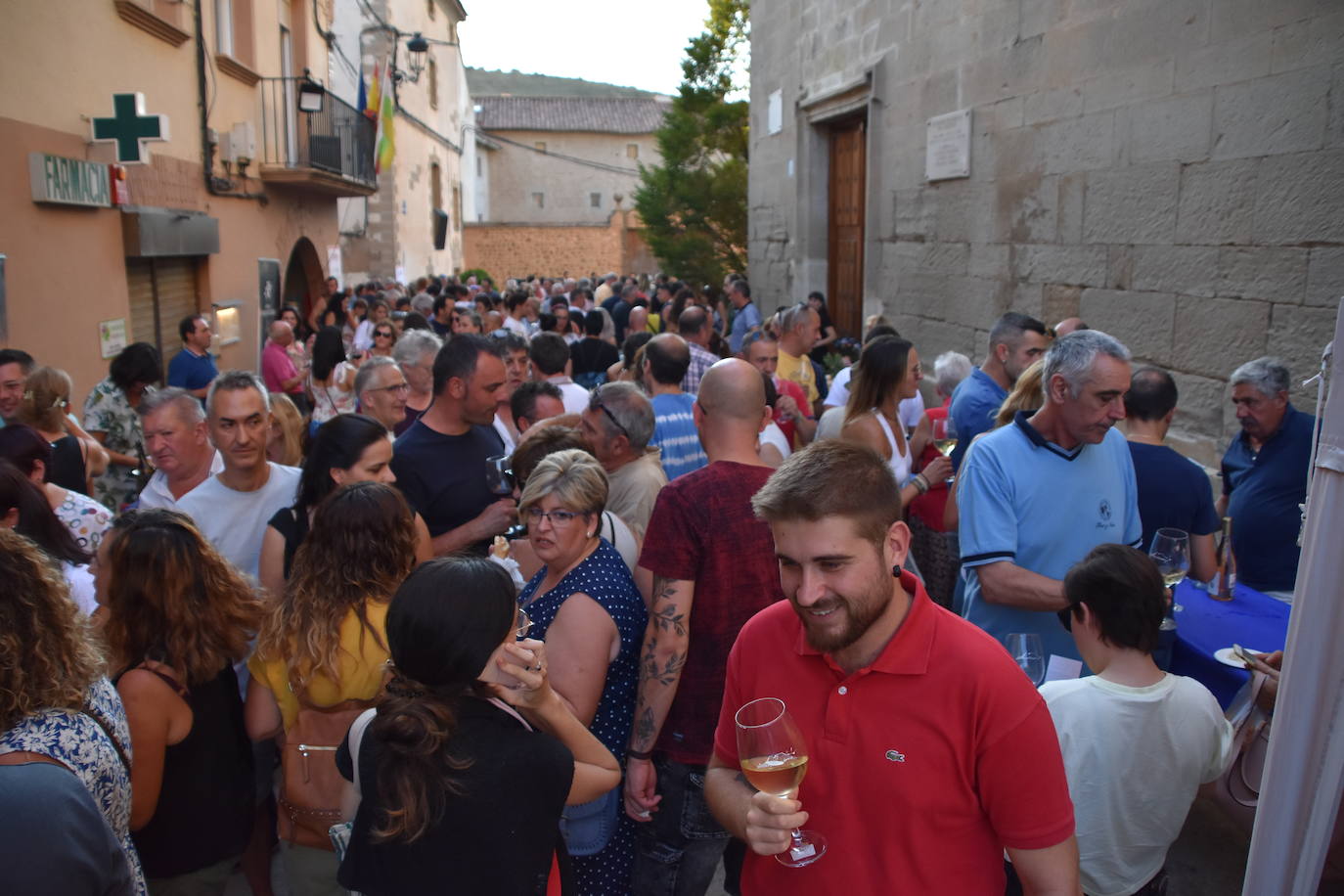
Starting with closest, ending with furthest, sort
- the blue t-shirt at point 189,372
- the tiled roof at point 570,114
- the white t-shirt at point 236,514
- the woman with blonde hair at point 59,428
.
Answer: the white t-shirt at point 236,514, the woman with blonde hair at point 59,428, the blue t-shirt at point 189,372, the tiled roof at point 570,114

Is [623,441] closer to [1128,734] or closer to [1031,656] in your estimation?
[1031,656]

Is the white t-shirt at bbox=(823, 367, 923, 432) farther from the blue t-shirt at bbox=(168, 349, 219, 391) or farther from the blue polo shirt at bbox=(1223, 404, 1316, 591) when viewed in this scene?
the blue t-shirt at bbox=(168, 349, 219, 391)

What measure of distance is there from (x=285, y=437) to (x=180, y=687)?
2457mm

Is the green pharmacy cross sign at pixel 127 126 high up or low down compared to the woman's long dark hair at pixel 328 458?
up

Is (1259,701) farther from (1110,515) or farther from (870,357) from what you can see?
(870,357)

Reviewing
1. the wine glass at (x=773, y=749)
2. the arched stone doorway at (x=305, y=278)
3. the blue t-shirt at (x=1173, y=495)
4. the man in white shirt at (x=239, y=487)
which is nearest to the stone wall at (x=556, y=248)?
the arched stone doorway at (x=305, y=278)

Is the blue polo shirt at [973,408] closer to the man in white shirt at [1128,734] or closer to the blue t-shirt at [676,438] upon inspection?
the blue t-shirt at [676,438]

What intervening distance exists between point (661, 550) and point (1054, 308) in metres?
4.92

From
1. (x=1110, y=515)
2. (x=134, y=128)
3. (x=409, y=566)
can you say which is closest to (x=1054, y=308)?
(x=1110, y=515)

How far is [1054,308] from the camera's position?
6719 mm

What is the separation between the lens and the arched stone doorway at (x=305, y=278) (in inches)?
631

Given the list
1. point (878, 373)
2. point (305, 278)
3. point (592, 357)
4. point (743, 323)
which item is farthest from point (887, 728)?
point (305, 278)

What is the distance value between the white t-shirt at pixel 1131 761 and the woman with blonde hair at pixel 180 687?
2211 millimetres

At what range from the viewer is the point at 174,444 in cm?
388
